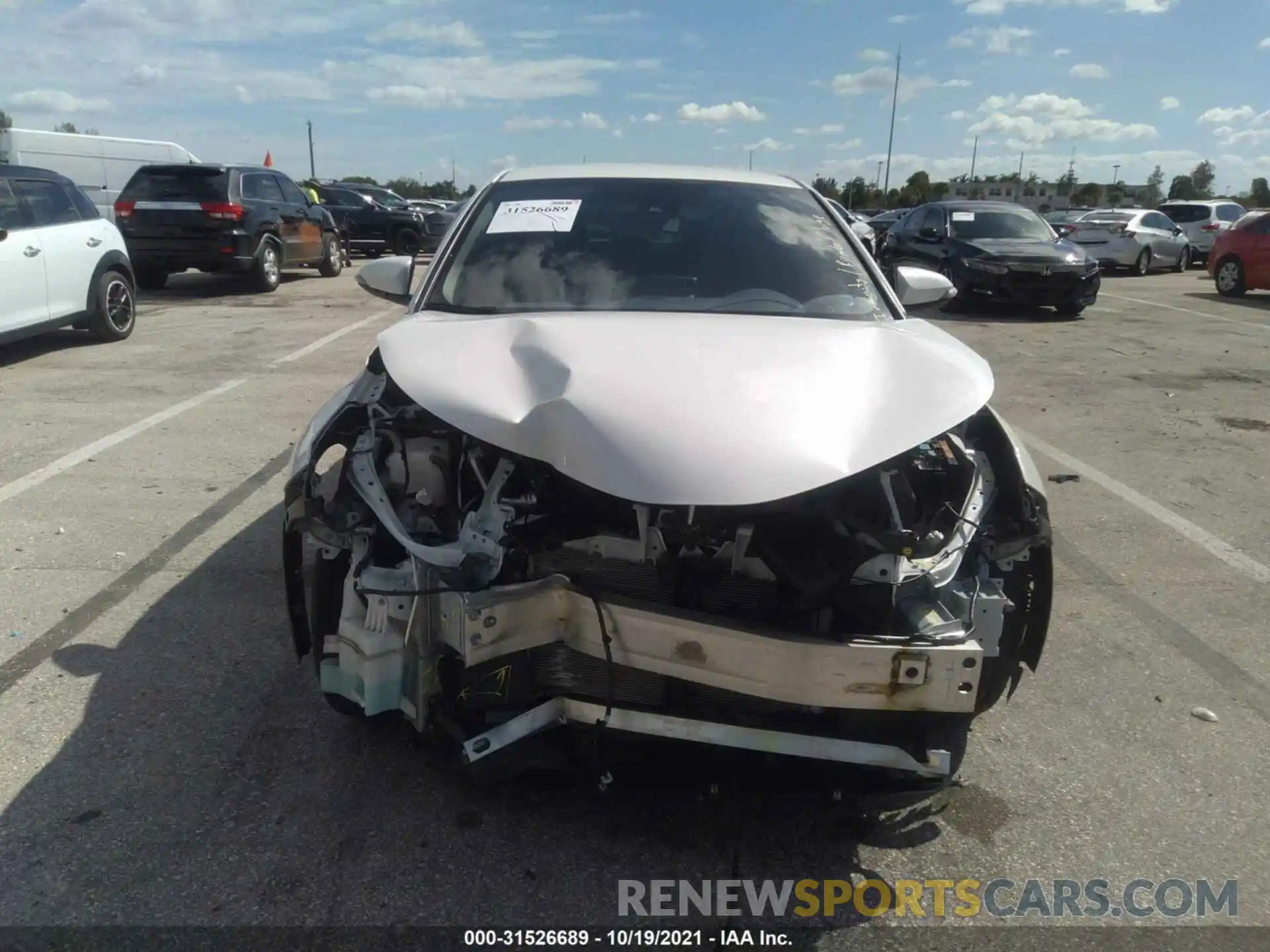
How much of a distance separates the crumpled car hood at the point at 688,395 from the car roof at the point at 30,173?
296 inches

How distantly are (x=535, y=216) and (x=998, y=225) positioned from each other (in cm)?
1209

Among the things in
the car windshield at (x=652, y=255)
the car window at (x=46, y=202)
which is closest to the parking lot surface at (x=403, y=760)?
the car windshield at (x=652, y=255)

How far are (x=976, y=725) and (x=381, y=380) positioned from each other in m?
2.24

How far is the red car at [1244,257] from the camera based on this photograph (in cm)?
1650

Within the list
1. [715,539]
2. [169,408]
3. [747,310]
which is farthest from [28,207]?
[715,539]

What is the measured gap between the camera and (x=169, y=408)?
744 cm

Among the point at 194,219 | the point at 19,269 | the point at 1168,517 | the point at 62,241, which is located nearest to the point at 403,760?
the point at 1168,517

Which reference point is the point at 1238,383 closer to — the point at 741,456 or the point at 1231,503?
the point at 1231,503

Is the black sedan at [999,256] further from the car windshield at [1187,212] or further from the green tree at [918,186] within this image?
the green tree at [918,186]

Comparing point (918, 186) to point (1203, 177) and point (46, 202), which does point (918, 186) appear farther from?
point (46, 202)

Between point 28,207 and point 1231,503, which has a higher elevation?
point 28,207

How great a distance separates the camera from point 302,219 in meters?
16.2

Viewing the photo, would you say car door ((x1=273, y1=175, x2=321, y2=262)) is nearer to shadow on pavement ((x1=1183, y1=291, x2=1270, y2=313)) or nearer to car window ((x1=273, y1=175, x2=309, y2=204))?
car window ((x1=273, y1=175, x2=309, y2=204))

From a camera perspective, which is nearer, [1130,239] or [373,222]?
[1130,239]
